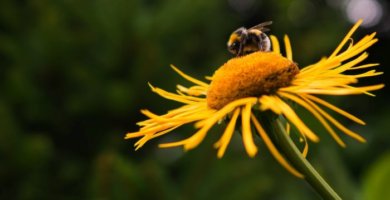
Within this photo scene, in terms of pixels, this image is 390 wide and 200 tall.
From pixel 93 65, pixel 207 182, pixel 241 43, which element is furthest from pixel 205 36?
pixel 241 43

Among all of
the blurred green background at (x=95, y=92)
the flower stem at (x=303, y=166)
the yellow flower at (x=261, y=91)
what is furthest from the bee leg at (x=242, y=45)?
the blurred green background at (x=95, y=92)

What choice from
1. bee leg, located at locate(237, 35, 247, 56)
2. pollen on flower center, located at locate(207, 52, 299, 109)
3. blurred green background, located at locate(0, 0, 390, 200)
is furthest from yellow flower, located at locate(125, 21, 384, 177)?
blurred green background, located at locate(0, 0, 390, 200)

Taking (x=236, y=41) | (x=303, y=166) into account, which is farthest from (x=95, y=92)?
(x=303, y=166)

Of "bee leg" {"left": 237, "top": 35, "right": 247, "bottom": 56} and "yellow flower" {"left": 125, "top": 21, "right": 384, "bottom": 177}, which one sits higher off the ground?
→ "bee leg" {"left": 237, "top": 35, "right": 247, "bottom": 56}

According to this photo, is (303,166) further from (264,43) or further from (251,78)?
(264,43)

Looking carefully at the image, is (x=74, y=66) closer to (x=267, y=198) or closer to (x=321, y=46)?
(x=267, y=198)

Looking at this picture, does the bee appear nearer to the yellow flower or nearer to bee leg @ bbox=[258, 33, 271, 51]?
bee leg @ bbox=[258, 33, 271, 51]
